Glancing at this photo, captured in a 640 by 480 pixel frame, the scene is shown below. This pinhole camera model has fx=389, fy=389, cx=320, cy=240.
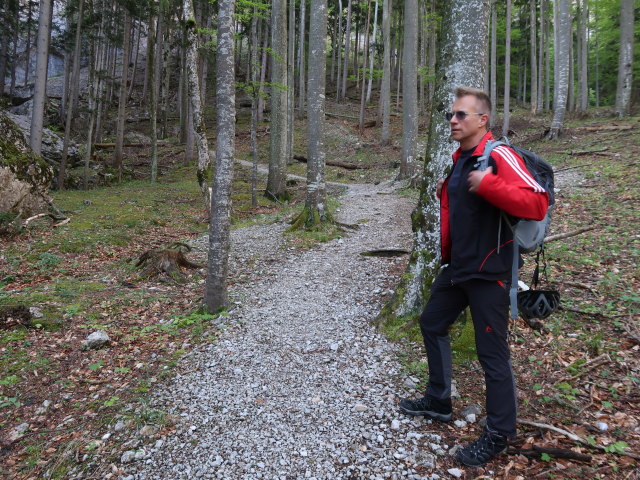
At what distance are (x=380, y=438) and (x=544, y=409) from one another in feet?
4.55

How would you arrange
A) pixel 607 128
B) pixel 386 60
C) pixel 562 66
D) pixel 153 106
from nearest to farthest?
pixel 562 66
pixel 607 128
pixel 153 106
pixel 386 60

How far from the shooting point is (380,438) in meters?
3.05

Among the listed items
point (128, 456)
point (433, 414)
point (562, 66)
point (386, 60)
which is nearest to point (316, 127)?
point (433, 414)

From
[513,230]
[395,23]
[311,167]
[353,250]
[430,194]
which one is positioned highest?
[395,23]

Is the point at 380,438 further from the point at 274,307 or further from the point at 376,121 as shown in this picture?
the point at 376,121

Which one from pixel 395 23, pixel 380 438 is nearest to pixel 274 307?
pixel 380 438

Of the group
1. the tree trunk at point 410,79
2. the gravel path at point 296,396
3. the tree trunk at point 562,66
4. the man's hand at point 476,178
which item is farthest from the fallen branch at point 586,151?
the man's hand at point 476,178

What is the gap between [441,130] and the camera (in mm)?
4332

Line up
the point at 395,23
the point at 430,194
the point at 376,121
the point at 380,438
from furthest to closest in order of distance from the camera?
the point at 395,23 < the point at 376,121 < the point at 430,194 < the point at 380,438

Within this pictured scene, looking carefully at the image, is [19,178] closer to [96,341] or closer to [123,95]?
[96,341]

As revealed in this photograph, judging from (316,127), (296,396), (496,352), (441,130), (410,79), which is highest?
(410,79)

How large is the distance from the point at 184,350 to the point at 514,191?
13.0 ft

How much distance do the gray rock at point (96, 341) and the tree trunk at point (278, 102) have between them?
941 cm

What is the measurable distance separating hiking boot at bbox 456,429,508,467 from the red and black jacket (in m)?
1.09
